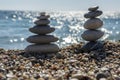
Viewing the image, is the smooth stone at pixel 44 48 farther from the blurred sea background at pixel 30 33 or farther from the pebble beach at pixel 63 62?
the blurred sea background at pixel 30 33

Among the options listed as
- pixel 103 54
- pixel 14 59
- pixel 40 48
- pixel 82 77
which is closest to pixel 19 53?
pixel 40 48

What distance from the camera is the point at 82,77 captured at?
317 inches

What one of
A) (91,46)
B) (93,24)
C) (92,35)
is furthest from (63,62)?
(93,24)

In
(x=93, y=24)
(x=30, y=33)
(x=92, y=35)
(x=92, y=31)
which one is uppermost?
(x=93, y=24)

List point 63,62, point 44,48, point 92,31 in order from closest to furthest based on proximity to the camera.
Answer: point 63,62
point 44,48
point 92,31

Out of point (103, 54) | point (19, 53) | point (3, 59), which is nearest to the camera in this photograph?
point (3, 59)

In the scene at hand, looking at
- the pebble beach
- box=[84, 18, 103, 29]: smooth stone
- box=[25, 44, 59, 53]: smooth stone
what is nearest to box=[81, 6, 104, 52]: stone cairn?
box=[84, 18, 103, 29]: smooth stone

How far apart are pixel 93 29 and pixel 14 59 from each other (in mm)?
4036

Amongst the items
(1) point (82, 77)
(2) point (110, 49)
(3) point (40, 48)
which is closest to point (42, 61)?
(3) point (40, 48)

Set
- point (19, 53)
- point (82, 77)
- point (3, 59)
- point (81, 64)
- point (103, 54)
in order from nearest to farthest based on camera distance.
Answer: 1. point (82, 77)
2. point (81, 64)
3. point (3, 59)
4. point (103, 54)
5. point (19, 53)

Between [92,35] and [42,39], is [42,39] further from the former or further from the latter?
[92,35]

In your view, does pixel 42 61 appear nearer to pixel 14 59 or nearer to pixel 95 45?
pixel 14 59

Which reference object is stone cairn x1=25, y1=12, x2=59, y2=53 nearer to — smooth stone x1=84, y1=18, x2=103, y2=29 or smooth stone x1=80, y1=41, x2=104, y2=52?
smooth stone x1=80, y1=41, x2=104, y2=52

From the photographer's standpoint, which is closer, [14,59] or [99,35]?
[14,59]
